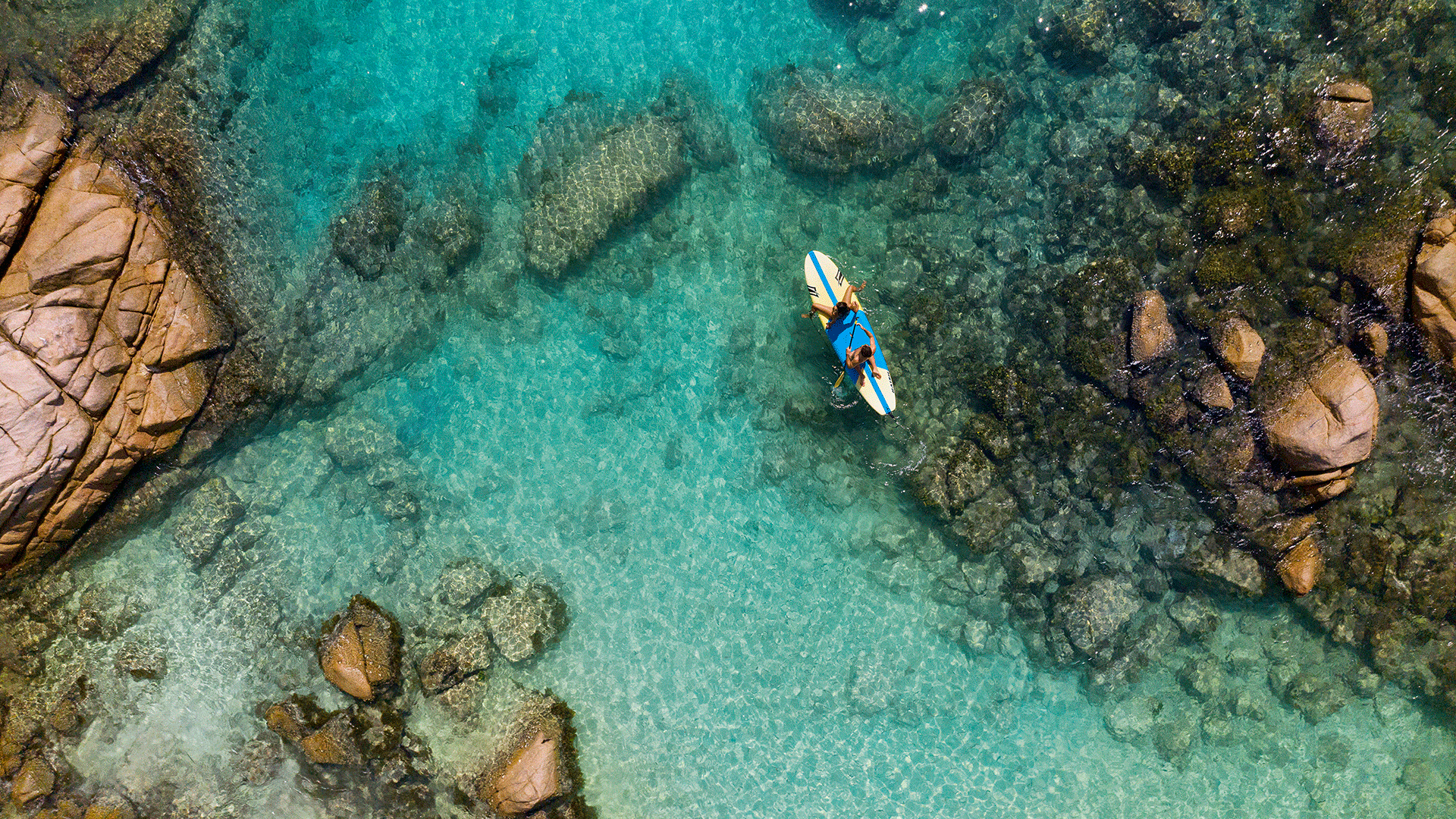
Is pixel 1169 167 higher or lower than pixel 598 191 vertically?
lower

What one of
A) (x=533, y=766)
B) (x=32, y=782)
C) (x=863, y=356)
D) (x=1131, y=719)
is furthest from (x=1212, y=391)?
(x=32, y=782)

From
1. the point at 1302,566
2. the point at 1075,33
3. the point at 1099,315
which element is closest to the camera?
the point at 1302,566

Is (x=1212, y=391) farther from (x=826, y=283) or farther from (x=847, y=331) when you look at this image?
(x=826, y=283)

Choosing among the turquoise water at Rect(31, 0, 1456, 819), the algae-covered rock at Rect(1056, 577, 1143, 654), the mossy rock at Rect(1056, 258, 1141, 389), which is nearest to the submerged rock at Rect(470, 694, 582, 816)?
the turquoise water at Rect(31, 0, 1456, 819)

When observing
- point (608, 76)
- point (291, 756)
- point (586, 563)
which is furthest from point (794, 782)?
point (608, 76)

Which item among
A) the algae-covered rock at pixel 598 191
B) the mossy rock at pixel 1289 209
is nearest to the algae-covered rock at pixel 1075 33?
the mossy rock at pixel 1289 209

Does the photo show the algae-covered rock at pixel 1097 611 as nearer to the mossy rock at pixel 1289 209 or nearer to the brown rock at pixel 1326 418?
the brown rock at pixel 1326 418

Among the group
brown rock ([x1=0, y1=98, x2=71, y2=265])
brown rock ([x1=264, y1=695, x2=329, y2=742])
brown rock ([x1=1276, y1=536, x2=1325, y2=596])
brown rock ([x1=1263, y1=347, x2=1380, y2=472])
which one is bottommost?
brown rock ([x1=1276, y1=536, x2=1325, y2=596])

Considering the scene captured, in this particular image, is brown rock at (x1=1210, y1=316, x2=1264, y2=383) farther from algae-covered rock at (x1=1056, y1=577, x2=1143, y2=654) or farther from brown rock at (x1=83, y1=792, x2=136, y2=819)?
brown rock at (x1=83, y1=792, x2=136, y2=819)
